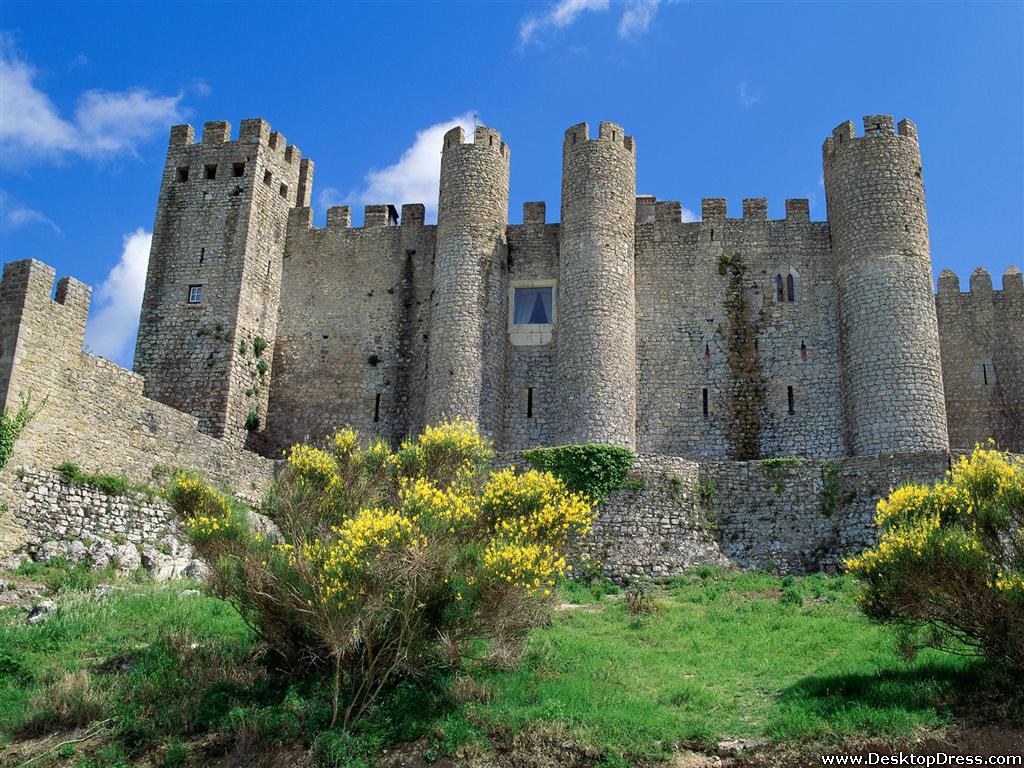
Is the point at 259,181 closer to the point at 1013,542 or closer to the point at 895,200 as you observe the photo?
the point at 895,200

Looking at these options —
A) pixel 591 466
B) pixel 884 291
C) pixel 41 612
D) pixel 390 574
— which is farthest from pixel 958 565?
pixel 884 291

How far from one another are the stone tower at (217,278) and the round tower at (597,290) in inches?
348

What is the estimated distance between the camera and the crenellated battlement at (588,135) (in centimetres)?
3177

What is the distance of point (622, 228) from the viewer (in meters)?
31.2

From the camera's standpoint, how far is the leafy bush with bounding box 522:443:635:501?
25.2m

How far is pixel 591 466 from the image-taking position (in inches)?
999

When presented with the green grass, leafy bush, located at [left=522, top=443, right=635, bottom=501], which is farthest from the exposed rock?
leafy bush, located at [left=522, top=443, right=635, bottom=501]

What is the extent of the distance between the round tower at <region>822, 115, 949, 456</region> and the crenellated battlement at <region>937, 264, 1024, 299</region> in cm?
351

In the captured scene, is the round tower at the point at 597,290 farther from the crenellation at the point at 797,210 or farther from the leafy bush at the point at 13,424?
the leafy bush at the point at 13,424

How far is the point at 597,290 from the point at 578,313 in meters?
0.84

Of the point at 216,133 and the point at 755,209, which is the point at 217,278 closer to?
the point at 216,133

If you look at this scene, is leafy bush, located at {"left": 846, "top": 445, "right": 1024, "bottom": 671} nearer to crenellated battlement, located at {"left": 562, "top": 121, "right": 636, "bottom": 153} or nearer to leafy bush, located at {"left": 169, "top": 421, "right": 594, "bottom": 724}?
leafy bush, located at {"left": 169, "top": 421, "right": 594, "bottom": 724}

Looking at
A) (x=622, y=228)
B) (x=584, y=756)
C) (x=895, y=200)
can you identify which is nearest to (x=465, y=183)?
(x=622, y=228)

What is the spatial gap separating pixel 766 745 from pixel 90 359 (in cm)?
1641
